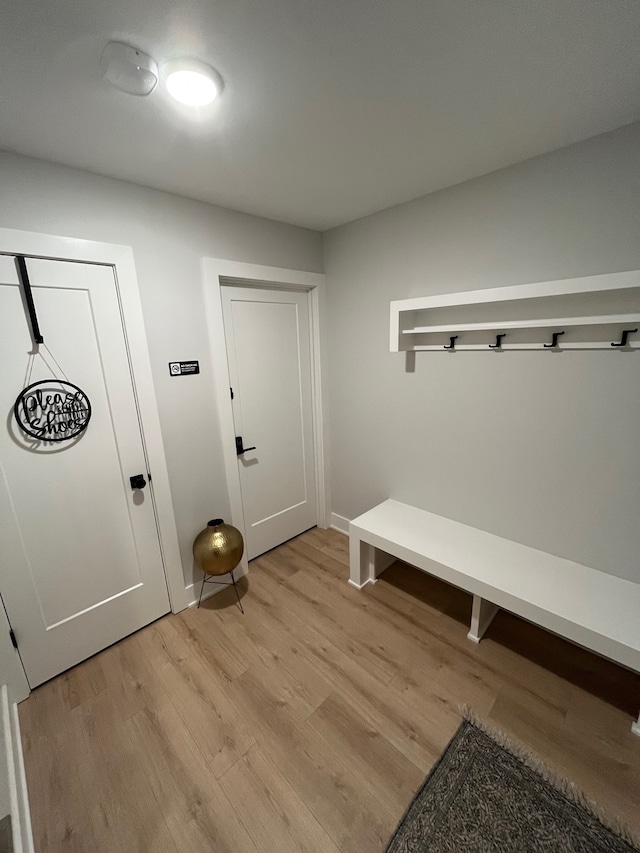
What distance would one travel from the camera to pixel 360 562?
2.31 meters

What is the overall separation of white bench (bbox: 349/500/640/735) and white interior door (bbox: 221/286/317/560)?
0.79 m

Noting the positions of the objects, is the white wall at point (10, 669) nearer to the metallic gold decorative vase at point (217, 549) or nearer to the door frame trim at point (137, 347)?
the door frame trim at point (137, 347)

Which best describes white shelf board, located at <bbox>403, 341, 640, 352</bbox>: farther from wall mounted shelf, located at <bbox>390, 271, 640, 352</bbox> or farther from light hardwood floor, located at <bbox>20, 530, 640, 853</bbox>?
light hardwood floor, located at <bbox>20, 530, 640, 853</bbox>

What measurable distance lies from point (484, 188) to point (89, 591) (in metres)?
3.07

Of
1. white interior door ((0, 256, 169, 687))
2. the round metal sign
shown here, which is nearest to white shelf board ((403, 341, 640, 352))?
white interior door ((0, 256, 169, 687))

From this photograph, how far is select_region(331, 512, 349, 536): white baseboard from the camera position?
10.1ft

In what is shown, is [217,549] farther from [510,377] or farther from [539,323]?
[539,323]

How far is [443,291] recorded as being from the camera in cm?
204

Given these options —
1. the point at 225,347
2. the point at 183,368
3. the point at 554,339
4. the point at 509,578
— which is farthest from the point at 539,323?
the point at 183,368

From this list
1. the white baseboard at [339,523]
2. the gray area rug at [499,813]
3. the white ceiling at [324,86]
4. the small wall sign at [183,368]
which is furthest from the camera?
the white baseboard at [339,523]

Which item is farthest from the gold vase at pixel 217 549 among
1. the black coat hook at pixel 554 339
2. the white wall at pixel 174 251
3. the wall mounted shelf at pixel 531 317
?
the black coat hook at pixel 554 339

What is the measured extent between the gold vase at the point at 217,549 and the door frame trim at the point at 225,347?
0.34 meters

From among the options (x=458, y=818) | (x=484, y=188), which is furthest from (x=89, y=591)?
(x=484, y=188)

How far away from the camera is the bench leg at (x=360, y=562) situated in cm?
230
